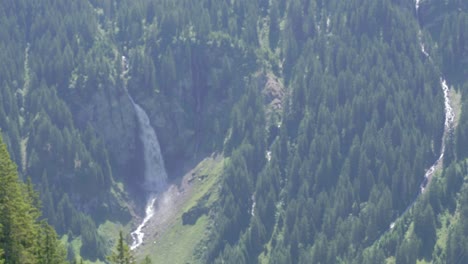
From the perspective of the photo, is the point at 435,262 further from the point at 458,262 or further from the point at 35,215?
the point at 35,215

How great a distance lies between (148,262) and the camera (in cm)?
8019

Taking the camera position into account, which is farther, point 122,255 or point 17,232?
point 17,232

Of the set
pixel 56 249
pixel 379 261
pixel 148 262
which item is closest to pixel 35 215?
pixel 56 249


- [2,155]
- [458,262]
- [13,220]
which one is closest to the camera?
[13,220]

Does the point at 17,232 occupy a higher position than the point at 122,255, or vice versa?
the point at 17,232

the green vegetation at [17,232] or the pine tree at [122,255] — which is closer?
the pine tree at [122,255]

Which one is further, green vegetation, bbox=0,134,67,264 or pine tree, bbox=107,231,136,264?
green vegetation, bbox=0,134,67,264

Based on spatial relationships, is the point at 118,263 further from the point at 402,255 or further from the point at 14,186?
the point at 402,255

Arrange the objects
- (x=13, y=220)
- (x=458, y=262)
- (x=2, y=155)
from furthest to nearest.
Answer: (x=458, y=262), (x=2, y=155), (x=13, y=220)

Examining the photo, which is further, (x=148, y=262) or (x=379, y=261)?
(x=379, y=261)

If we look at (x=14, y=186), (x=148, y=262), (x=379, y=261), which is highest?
(x=14, y=186)

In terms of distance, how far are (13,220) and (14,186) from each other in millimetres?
3470

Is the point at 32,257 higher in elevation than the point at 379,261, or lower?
higher

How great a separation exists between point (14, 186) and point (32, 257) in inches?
237
